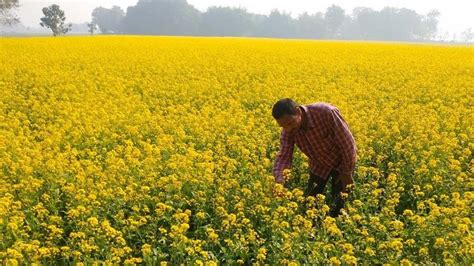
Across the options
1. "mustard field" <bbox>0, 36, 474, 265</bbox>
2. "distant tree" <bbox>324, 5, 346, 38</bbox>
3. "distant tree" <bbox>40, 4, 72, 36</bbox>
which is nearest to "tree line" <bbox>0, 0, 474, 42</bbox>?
"distant tree" <bbox>324, 5, 346, 38</bbox>

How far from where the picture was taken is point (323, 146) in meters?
5.25

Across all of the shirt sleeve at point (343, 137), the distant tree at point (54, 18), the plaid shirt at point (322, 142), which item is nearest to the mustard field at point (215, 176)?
the plaid shirt at point (322, 142)

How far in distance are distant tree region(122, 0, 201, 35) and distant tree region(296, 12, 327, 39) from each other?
32520 mm

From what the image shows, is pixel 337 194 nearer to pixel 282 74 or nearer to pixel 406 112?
pixel 406 112

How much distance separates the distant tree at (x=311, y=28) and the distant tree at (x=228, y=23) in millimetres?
15028

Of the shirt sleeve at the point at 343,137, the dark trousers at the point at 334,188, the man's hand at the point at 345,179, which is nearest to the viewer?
A: the shirt sleeve at the point at 343,137

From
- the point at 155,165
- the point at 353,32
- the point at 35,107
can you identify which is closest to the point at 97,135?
the point at 155,165

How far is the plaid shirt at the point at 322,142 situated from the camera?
16.3 feet

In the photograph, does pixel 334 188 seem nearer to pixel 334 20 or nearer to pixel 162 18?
pixel 162 18

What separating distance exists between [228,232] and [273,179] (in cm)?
106

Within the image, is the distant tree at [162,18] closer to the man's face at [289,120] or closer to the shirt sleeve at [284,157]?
the shirt sleeve at [284,157]

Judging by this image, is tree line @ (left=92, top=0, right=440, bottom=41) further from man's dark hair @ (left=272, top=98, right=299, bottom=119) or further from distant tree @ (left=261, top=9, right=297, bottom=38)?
man's dark hair @ (left=272, top=98, right=299, bottom=119)

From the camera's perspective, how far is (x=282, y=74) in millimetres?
17156

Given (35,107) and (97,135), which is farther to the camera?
(35,107)
